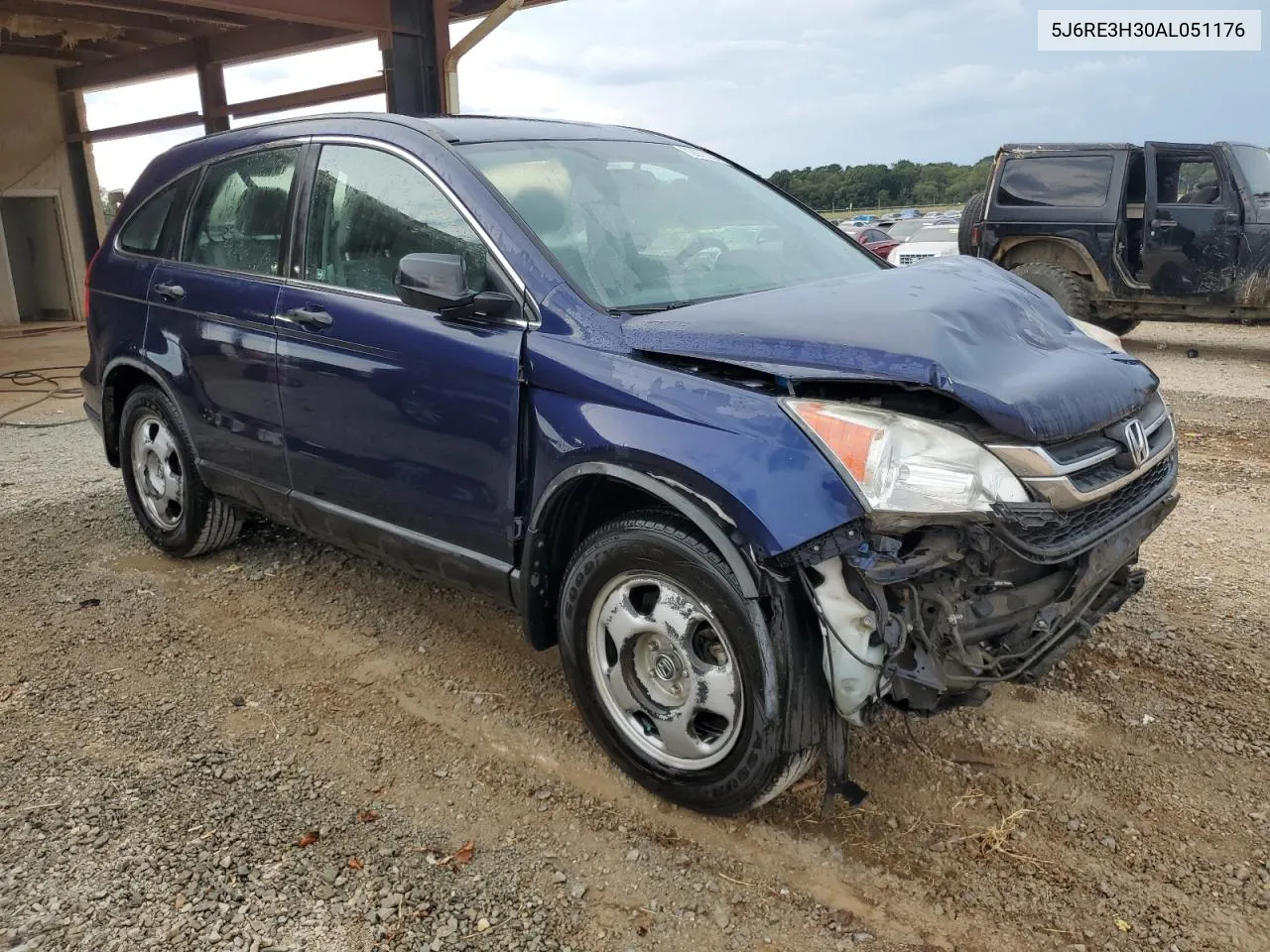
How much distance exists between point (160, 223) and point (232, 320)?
3.37 feet

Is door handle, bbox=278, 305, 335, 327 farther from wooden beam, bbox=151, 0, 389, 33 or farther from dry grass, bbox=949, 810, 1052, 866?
wooden beam, bbox=151, 0, 389, 33

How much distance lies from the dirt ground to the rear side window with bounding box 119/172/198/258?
1.61 meters

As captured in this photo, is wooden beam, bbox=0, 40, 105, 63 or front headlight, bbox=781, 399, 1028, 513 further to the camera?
wooden beam, bbox=0, 40, 105, 63

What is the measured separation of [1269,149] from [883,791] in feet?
35.7

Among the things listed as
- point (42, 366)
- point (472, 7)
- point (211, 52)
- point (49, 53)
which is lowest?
point (42, 366)

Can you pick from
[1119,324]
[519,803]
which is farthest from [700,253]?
[1119,324]

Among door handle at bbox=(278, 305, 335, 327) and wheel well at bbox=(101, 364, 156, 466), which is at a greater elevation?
door handle at bbox=(278, 305, 335, 327)

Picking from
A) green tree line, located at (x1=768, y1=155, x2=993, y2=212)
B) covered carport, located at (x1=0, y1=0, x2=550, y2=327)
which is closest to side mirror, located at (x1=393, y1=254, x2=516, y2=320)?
covered carport, located at (x1=0, y1=0, x2=550, y2=327)

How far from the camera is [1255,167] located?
1032cm

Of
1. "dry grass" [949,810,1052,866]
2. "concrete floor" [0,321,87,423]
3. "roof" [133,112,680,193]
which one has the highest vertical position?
"roof" [133,112,680,193]

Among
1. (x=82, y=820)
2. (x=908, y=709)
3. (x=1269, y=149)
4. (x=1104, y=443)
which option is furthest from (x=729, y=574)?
(x=1269, y=149)

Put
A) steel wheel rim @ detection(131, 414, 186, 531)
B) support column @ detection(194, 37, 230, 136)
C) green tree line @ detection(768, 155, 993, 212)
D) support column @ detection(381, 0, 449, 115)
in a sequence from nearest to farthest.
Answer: steel wheel rim @ detection(131, 414, 186, 531), support column @ detection(381, 0, 449, 115), support column @ detection(194, 37, 230, 136), green tree line @ detection(768, 155, 993, 212)

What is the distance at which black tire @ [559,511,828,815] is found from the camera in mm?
2480

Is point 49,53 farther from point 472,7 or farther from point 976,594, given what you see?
point 976,594
